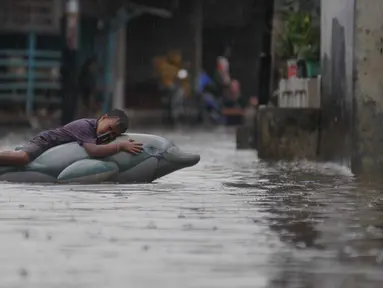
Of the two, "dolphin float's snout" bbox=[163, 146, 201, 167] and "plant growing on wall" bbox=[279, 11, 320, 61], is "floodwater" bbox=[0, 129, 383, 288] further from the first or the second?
"plant growing on wall" bbox=[279, 11, 320, 61]

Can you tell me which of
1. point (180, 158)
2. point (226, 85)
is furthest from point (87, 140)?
point (226, 85)

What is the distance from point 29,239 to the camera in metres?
7.27

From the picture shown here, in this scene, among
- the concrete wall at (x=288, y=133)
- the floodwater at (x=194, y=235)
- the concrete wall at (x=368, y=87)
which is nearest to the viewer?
the floodwater at (x=194, y=235)

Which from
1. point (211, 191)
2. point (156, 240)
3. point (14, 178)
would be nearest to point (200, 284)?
point (156, 240)

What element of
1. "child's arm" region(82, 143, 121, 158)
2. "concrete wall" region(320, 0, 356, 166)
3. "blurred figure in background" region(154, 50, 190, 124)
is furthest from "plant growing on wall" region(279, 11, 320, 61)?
"blurred figure in background" region(154, 50, 190, 124)

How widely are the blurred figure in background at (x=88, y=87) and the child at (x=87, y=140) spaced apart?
71.0 ft

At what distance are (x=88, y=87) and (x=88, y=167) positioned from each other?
73.0ft

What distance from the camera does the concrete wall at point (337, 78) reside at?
14.2 m

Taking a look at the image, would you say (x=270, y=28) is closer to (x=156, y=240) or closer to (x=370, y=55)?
(x=370, y=55)

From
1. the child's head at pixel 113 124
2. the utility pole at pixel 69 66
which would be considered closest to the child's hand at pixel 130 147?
the child's head at pixel 113 124

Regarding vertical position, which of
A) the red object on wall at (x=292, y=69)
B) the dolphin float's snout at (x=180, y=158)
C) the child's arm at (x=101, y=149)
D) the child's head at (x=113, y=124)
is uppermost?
the red object on wall at (x=292, y=69)

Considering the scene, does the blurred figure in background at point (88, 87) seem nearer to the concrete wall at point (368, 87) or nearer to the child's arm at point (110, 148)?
the concrete wall at point (368, 87)

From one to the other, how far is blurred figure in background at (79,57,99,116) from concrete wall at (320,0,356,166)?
689 inches

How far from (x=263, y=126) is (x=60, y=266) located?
11.1 meters
